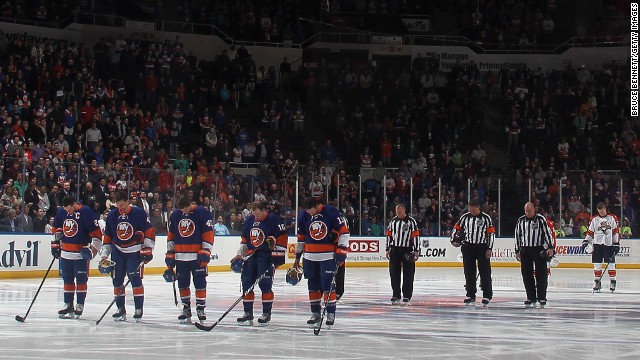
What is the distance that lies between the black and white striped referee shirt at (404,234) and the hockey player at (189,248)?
183 inches

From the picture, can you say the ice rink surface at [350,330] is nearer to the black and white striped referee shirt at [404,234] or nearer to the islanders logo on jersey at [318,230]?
the black and white striped referee shirt at [404,234]

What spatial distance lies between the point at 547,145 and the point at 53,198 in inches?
724

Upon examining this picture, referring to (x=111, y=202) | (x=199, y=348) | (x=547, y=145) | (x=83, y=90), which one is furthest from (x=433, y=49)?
(x=199, y=348)

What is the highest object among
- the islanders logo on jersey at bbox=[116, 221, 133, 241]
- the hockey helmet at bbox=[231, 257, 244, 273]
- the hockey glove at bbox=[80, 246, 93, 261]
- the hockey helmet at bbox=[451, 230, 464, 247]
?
the islanders logo on jersey at bbox=[116, 221, 133, 241]

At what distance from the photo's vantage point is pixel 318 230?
1246cm

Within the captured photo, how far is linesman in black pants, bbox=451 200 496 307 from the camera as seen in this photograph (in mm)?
16328

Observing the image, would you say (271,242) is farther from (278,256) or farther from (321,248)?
(321,248)

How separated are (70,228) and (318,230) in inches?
133

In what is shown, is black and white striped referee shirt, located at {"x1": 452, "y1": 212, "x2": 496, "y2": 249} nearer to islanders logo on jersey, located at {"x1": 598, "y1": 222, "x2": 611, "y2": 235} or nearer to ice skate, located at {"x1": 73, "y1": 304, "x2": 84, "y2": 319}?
islanders logo on jersey, located at {"x1": 598, "y1": 222, "x2": 611, "y2": 235}

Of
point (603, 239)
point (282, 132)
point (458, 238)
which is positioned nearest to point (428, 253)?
point (282, 132)

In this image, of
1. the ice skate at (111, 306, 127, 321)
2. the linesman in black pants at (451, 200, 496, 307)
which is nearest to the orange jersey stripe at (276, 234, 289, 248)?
the ice skate at (111, 306, 127, 321)

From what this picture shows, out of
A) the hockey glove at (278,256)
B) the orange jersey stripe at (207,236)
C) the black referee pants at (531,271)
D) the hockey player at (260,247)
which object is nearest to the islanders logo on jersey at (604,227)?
the black referee pants at (531,271)

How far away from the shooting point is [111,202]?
854 inches

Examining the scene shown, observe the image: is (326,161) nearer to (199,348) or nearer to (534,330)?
(534,330)
